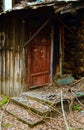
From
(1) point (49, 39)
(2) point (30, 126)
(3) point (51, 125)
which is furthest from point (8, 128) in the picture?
(1) point (49, 39)

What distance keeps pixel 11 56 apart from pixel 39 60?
946 millimetres

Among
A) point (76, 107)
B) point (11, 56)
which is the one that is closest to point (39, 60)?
point (11, 56)

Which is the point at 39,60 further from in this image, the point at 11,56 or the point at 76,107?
the point at 76,107

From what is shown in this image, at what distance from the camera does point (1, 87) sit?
8.18 meters

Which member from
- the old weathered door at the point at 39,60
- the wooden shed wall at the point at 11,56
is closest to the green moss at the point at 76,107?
the old weathered door at the point at 39,60

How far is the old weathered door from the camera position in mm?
7730

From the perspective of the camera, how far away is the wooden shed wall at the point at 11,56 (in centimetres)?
761

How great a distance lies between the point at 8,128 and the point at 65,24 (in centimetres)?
450

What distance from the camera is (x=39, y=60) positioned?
8000 millimetres

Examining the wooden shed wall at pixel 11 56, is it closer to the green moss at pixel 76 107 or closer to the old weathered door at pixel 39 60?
the old weathered door at pixel 39 60

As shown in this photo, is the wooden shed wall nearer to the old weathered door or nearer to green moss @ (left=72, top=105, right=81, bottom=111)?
the old weathered door

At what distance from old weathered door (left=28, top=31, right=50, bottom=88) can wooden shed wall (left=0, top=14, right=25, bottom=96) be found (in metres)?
0.31

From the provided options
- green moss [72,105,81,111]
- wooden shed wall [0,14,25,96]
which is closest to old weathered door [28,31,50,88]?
wooden shed wall [0,14,25,96]

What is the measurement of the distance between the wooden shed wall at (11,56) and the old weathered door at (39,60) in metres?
0.31
